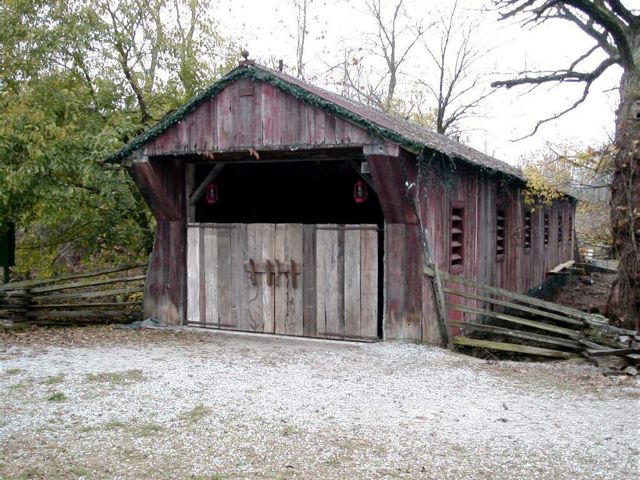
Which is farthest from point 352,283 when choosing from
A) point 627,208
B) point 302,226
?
point 627,208

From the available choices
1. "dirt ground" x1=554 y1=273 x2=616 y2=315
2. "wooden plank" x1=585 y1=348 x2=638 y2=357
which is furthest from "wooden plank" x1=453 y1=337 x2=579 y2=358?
"dirt ground" x1=554 y1=273 x2=616 y2=315

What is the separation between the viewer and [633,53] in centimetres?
1072

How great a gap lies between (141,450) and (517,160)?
30.6 m

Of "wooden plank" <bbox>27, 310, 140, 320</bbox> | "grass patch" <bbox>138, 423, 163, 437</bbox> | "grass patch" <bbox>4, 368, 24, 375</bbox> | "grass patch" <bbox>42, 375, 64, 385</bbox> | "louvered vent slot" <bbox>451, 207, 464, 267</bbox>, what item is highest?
"louvered vent slot" <bbox>451, 207, 464, 267</bbox>

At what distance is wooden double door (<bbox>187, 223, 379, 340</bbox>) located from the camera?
10094 millimetres

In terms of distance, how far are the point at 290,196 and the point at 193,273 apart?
3.29m

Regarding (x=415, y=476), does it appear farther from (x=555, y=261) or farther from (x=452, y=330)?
(x=555, y=261)

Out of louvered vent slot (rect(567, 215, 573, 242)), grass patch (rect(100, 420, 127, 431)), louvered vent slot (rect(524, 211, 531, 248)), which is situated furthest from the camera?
louvered vent slot (rect(567, 215, 573, 242))

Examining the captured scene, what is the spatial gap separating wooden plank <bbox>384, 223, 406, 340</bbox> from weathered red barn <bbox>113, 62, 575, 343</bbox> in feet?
0.05

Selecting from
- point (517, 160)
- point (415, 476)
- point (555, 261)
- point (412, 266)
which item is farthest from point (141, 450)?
point (517, 160)

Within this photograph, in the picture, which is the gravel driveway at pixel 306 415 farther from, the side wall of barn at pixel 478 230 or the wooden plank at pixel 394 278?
the side wall of barn at pixel 478 230

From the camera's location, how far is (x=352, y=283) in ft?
33.3

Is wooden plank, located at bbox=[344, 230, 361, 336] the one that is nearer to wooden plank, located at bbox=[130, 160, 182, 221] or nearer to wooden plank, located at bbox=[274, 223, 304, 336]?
wooden plank, located at bbox=[274, 223, 304, 336]

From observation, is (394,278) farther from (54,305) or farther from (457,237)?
(54,305)
